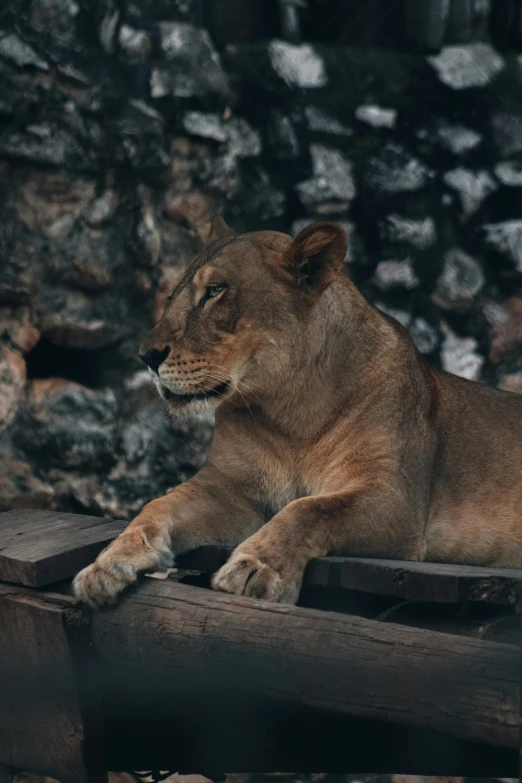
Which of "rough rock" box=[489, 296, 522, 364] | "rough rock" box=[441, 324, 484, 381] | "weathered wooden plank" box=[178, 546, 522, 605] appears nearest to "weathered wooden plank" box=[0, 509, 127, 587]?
"weathered wooden plank" box=[178, 546, 522, 605]

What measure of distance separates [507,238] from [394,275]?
1.46 ft

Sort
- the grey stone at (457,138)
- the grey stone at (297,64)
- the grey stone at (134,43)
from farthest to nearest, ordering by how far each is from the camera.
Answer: the grey stone at (457,138), the grey stone at (297,64), the grey stone at (134,43)

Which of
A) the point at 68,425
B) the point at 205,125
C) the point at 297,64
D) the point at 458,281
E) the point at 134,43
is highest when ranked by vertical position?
the point at 134,43

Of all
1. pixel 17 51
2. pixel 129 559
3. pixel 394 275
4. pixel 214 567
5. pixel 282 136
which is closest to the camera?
pixel 129 559

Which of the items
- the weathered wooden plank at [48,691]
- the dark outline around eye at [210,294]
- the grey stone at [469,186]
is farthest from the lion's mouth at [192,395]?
the grey stone at [469,186]

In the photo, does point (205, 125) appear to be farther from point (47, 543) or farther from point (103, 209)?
point (47, 543)

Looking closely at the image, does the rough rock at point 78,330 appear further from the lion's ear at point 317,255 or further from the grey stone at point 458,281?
the grey stone at point 458,281

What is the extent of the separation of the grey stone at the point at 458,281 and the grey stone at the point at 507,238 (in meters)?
0.10

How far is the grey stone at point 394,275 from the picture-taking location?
381 cm

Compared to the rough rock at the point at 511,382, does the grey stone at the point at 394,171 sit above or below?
above

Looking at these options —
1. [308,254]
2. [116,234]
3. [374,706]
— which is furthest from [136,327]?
[374,706]

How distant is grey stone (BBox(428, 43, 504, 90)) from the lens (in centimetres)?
393

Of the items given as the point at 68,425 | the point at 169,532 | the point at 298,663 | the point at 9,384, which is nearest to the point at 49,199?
the point at 9,384

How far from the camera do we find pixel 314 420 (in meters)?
2.62
